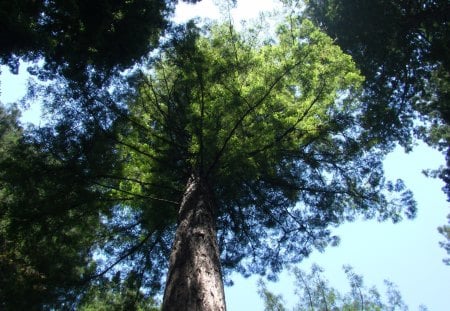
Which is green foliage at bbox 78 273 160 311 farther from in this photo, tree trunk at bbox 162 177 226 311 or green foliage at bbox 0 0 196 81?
Result: green foliage at bbox 0 0 196 81

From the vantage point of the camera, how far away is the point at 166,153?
24.1 ft

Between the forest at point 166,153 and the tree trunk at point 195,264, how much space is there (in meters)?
0.04

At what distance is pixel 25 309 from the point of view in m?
6.27

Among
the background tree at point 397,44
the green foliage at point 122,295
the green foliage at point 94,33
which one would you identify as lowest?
the green foliage at point 122,295

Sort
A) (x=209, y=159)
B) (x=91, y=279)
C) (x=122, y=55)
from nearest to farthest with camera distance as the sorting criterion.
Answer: (x=209, y=159) → (x=91, y=279) → (x=122, y=55)

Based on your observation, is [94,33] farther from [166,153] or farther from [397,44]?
[397,44]

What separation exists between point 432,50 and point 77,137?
10.9m

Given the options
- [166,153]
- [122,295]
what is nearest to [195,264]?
[166,153]

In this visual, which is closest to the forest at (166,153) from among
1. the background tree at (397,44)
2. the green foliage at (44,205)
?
the green foliage at (44,205)

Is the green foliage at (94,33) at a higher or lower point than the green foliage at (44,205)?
higher

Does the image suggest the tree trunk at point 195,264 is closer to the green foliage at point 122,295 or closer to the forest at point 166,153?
the forest at point 166,153

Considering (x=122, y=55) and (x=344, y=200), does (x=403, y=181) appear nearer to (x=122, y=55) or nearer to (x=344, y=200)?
(x=344, y=200)

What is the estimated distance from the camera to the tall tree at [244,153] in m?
5.77

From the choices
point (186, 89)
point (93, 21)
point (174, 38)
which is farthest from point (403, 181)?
point (93, 21)
